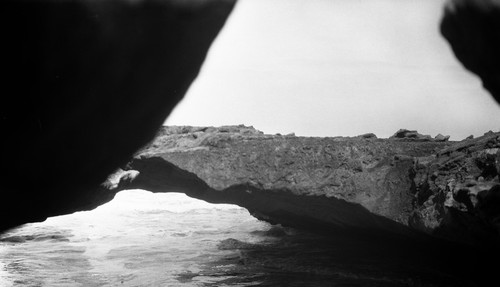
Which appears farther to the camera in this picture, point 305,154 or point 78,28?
point 305,154

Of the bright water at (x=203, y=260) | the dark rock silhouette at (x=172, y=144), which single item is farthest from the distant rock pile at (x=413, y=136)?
the bright water at (x=203, y=260)

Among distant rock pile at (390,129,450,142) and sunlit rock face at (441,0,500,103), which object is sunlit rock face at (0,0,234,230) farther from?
distant rock pile at (390,129,450,142)

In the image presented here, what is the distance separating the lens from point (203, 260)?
29.3 ft

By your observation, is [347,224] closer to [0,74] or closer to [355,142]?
[355,142]

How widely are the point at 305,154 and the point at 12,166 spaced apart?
4.40 metres

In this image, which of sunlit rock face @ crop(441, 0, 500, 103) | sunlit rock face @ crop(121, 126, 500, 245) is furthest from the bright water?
sunlit rock face @ crop(441, 0, 500, 103)

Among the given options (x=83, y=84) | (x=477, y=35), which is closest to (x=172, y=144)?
(x=83, y=84)

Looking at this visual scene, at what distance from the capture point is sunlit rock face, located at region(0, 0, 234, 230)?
4138 millimetres

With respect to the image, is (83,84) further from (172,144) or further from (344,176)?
(344,176)

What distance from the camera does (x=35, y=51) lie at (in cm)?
415

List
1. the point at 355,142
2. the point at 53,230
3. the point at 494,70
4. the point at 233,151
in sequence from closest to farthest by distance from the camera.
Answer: the point at 494,70
the point at 355,142
the point at 233,151
the point at 53,230

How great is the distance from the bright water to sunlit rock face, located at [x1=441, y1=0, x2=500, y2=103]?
4.25m

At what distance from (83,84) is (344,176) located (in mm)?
4036

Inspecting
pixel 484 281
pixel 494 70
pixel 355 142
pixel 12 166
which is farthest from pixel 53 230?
pixel 494 70
